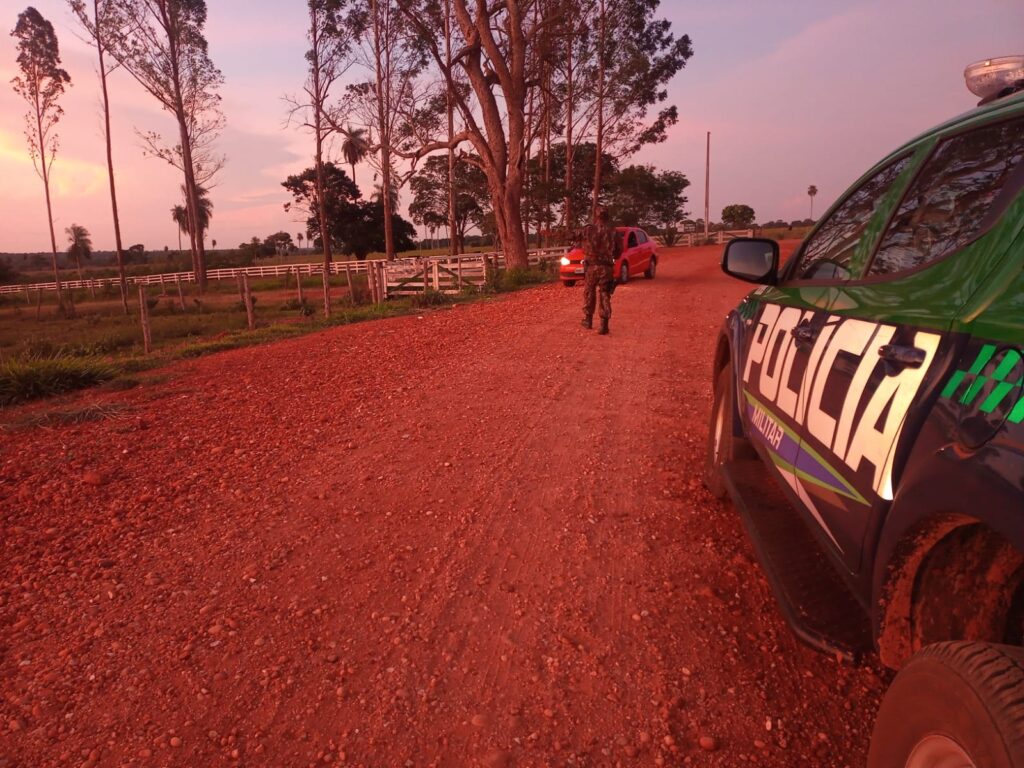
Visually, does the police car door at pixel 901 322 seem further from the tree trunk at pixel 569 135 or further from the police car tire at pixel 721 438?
the tree trunk at pixel 569 135

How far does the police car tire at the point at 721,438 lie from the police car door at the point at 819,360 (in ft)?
1.57

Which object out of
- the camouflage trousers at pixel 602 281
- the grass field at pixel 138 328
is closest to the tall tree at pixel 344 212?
the grass field at pixel 138 328

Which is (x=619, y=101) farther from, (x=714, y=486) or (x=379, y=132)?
(x=714, y=486)

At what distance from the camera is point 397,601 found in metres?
2.95

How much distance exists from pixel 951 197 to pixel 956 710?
1.46 m

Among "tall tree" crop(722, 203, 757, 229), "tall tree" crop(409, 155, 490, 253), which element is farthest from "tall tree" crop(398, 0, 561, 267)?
"tall tree" crop(722, 203, 757, 229)

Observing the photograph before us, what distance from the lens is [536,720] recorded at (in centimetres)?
224

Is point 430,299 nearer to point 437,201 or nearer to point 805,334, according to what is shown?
point 805,334

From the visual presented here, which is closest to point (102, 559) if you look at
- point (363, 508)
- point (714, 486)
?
point (363, 508)

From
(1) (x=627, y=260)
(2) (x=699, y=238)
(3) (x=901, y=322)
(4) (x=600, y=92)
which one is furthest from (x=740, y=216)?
(3) (x=901, y=322)

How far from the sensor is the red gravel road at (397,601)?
2.18 metres

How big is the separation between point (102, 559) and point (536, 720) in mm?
2539

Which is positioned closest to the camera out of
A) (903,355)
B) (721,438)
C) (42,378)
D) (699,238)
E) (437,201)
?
(903,355)

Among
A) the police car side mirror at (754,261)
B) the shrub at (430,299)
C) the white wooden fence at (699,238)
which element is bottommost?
the shrub at (430,299)
